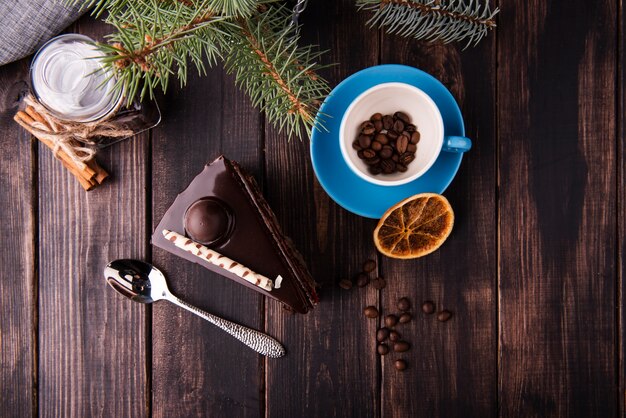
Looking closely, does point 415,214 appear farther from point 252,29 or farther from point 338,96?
point 252,29

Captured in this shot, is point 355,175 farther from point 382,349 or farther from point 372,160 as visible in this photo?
point 382,349

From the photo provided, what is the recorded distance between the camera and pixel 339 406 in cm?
115

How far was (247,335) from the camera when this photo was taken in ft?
3.70

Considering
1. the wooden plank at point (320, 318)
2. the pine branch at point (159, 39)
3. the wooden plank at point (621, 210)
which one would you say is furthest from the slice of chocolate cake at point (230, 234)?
the wooden plank at point (621, 210)

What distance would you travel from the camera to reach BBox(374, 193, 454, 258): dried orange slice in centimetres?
103

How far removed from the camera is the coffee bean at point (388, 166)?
105 cm

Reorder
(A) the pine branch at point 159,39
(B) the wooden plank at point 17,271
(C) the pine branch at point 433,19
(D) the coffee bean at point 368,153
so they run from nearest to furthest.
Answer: (A) the pine branch at point 159,39
(C) the pine branch at point 433,19
(D) the coffee bean at point 368,153
(B) the wooden plank at point 17,271

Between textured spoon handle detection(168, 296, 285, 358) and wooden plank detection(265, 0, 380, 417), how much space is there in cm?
2

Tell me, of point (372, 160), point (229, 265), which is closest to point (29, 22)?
point (229, 265)

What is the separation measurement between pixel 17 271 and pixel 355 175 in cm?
75

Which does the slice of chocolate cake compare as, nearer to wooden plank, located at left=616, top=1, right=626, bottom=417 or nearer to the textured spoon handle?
the textured spoon handle

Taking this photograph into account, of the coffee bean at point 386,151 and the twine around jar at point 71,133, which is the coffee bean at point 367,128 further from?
the twine around jar at point 71,133

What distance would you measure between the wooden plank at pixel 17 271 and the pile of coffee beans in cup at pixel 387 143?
2.30ft

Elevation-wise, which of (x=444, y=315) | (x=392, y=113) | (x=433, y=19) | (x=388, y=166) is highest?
(x=433, y=19)
